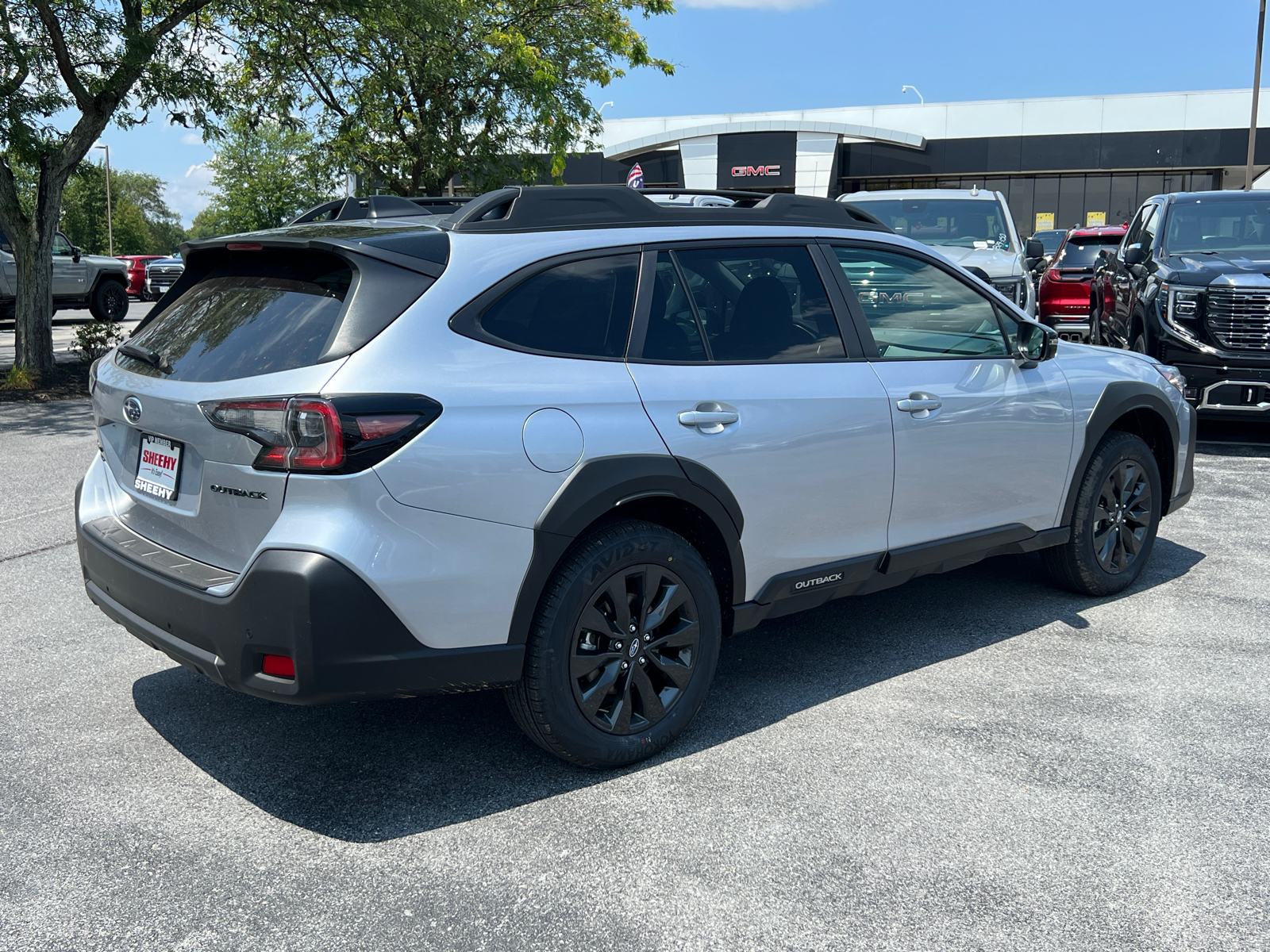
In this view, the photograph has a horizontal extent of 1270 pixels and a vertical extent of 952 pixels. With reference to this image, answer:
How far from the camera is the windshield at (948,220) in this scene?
11.8 m

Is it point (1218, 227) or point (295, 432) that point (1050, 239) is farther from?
Answer: point (295, 432)

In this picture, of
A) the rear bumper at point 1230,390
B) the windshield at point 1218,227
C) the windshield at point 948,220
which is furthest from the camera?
the windshield at point 948,220

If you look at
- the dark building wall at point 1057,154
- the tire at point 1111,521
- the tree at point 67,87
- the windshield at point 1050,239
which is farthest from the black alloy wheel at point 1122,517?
the dark building wall at point 1057,154

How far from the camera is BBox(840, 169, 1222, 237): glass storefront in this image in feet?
126

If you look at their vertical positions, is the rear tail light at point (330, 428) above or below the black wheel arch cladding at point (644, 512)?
above

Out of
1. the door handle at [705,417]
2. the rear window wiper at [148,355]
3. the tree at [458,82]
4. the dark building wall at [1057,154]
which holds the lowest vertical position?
the door handle at [705,417]

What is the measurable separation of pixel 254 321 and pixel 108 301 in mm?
21764

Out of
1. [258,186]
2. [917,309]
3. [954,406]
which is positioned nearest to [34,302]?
[917,309]

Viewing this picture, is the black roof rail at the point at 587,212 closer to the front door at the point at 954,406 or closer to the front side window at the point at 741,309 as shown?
the front side window at the point at 741,309

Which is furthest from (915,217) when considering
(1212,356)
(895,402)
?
(895,402)

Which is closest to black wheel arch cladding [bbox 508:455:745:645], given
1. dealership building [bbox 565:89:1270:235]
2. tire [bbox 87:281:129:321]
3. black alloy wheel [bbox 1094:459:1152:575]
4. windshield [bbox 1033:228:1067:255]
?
black alloy wheel [bbox 1094:459:1152:575]

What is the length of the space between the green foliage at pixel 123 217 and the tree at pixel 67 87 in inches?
1478

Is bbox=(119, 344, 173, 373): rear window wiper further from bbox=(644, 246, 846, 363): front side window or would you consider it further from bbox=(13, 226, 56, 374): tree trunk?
bbox=(13, 226, 56, 374): tree trunk

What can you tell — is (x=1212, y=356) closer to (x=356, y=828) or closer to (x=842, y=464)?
(x=842, y=464)
